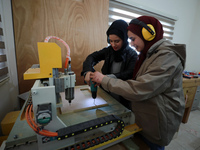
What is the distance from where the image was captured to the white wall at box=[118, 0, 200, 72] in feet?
7.77

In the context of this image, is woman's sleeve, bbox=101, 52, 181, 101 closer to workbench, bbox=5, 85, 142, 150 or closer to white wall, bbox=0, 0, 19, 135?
workbench, bbox=5, 85, 142, 150

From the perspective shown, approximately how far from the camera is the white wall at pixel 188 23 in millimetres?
2367

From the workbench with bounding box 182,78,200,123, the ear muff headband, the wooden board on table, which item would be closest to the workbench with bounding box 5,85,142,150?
the wooden board on table

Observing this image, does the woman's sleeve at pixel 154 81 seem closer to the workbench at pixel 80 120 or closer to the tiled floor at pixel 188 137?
the workbench at pixel 80 120

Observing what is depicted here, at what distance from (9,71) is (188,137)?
2883 millimetres

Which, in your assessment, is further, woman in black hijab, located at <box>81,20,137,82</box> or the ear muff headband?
woman in black hijab, located at <box>81,20,137,82</box>

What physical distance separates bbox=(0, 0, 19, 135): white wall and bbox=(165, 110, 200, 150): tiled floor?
2232mm

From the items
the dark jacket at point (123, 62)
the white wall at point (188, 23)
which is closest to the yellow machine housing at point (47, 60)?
the dark jacket at point (123, 62)

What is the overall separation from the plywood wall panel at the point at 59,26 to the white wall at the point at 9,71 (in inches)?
1.9

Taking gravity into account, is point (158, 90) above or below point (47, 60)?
below

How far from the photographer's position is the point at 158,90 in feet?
2.02

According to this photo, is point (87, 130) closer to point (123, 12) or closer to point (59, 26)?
point (59, 26)

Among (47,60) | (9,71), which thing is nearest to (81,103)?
(47,60)

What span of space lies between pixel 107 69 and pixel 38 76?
800 mm
